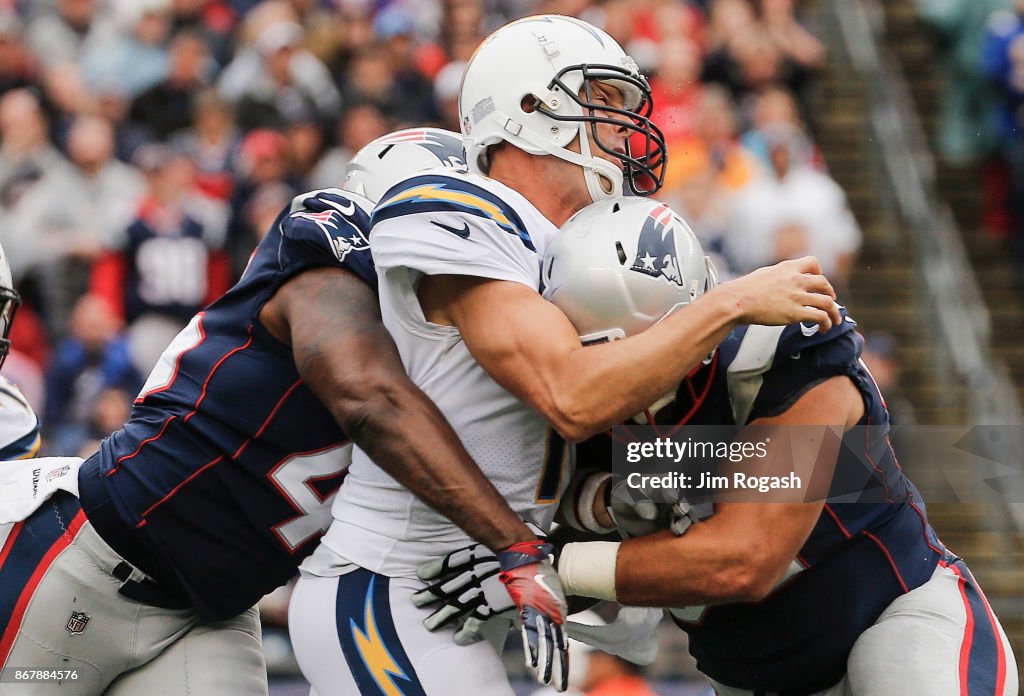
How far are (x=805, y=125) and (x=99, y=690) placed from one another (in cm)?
648

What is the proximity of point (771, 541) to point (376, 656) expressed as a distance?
932mm

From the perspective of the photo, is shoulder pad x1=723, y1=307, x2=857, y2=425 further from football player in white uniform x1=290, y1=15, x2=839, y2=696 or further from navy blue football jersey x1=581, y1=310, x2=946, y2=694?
football player in white uniform x1=290, y1=15, x2=839, y2=696

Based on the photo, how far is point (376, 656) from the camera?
327 centimetres

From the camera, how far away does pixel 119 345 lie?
7457mm

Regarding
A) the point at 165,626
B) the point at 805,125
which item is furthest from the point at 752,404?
the point at 805,125

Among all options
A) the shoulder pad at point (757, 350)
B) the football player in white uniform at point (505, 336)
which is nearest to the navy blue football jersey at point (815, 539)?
the shoulder pad at point (757, 350)

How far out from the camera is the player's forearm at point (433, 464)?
10.4 feet

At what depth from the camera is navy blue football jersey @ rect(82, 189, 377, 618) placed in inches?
141

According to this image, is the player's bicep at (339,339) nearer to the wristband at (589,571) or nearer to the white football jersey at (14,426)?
the wristband at (589,571)

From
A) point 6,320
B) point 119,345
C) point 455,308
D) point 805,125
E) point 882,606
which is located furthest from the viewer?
point 805,125

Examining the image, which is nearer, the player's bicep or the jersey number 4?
the player's bicep

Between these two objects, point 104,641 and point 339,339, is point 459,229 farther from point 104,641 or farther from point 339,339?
point 104,641

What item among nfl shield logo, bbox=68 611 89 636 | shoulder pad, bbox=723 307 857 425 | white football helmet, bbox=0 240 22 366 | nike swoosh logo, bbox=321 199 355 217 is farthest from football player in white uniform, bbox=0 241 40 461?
shoulder pad, bbox=723 307 857 425

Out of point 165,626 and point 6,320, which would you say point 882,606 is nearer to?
point 165,626
